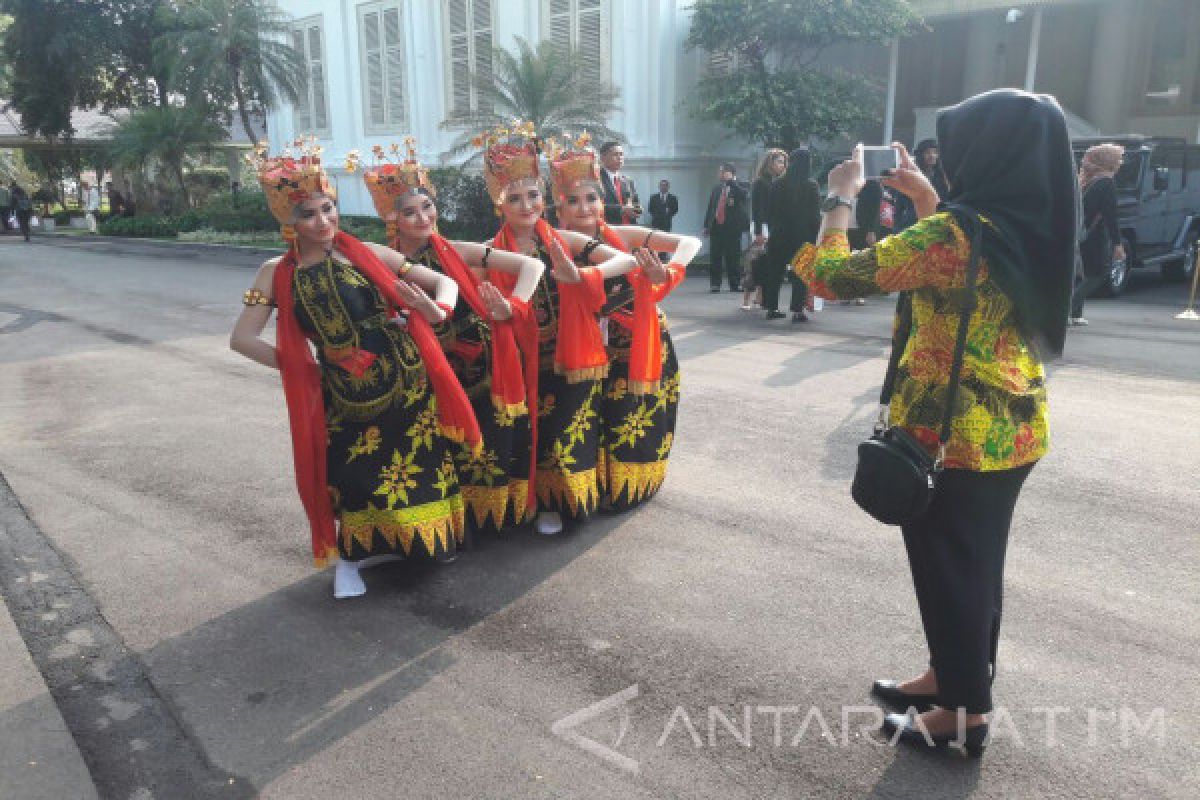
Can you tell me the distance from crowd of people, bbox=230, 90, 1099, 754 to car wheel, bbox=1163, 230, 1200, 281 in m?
12.0

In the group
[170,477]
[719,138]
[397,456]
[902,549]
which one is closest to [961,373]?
[902,549]

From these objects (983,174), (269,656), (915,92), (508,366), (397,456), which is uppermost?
(915,92)

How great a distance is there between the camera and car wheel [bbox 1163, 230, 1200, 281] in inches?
514

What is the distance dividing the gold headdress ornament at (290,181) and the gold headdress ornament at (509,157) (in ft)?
2.63

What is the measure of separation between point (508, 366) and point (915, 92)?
2333 centimetres

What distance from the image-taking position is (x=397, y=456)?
3.66m

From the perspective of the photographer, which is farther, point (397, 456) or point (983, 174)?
point (397, 456)

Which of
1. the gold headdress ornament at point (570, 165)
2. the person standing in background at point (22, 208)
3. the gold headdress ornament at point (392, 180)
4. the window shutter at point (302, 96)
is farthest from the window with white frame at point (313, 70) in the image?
the gold headdress ornament at point (392, 180)

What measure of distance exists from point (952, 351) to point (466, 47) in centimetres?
2095

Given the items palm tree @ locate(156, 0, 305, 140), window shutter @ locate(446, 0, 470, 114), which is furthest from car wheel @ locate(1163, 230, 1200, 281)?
palm tree @ locate(156, 0, 305, 140)

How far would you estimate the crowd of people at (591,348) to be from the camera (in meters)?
2.26

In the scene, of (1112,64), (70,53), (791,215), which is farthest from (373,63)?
(1112,64)

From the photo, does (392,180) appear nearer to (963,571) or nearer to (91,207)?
(963,571)

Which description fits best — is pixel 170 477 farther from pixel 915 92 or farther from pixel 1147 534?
pixel 915 92
